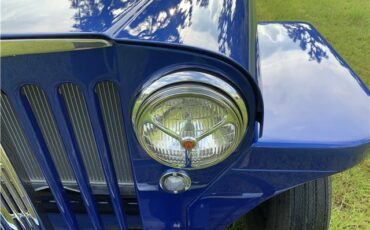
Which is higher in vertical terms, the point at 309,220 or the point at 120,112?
the point at 120,112

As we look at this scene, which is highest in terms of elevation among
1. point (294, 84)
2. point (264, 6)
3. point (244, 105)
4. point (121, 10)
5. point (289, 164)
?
point (264, 6)

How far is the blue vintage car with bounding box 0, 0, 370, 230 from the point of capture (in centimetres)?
102

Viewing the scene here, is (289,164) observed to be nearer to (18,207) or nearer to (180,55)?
(180,55)

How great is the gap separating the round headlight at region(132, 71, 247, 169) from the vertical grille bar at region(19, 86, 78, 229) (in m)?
0.28

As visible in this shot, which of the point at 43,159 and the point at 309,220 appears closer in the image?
the point at 43,159

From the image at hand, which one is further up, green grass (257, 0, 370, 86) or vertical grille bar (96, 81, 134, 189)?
green grass (257, 0, 370, 86)

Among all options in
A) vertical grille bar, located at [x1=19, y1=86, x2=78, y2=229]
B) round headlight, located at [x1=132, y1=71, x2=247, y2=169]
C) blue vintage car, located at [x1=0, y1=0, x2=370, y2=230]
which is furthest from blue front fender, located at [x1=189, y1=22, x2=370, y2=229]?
vertical grille bar, located at [x1=19, y1=86, x2=78, y2=229]

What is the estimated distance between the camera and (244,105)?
107cm

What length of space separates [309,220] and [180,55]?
0.90 meters

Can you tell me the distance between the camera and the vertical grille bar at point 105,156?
1.11 metres

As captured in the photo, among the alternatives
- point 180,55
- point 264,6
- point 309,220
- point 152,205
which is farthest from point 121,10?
point 264,6

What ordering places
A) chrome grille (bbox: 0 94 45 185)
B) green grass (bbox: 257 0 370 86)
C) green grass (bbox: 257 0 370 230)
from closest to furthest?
chrome grille (bbox: 0 94 45 185) < green grass (bbox: 257 0 370 230) < green grass (bbox: 257 0 370 86)

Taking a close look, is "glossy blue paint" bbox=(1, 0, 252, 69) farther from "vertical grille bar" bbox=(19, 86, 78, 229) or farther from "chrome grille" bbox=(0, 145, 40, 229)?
"chrome grille" bbox=(0, 145, 40, 229)

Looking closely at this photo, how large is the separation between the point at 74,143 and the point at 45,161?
4.4 inches
